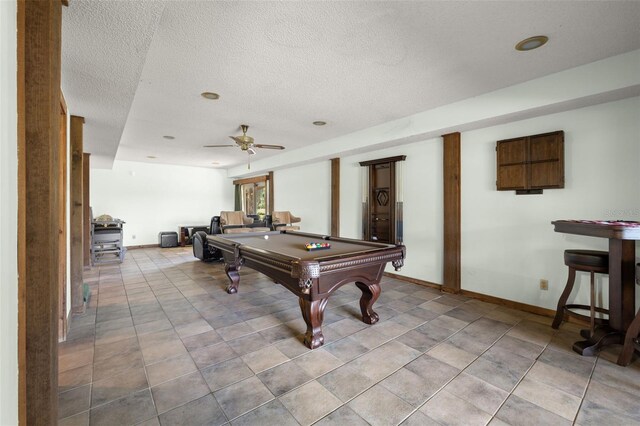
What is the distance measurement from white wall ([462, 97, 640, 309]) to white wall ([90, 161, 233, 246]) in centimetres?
836

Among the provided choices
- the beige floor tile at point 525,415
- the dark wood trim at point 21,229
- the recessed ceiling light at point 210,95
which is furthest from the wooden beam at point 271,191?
the dark wood trim at point 21,229

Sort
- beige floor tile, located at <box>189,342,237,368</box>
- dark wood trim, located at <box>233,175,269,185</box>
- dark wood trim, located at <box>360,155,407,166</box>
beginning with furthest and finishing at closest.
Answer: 1. dark wood trim, located at <box>233,175,269,185</box>
2. dark wood trim, located at <box>360,155,407,166</box>
3. beige floor tile, located at <box>189,342,237,368</box>

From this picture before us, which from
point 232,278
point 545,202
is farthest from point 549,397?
point 232,278

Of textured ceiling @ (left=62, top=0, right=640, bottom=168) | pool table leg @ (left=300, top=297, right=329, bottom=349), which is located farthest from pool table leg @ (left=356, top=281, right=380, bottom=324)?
textured ceiling @ (left=62, top=0, right=640, bottom=168)

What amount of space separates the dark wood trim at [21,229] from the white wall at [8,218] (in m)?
0.02

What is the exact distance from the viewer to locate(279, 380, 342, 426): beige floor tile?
1.69 metres

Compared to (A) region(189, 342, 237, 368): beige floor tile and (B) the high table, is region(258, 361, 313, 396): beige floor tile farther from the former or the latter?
(B) the high table

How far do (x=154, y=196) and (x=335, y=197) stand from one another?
6.16 meters

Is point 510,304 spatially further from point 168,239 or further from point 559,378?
point 168,239

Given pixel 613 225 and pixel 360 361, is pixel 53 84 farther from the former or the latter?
pixel 613 225

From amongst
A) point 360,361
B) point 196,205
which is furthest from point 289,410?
point 196,205

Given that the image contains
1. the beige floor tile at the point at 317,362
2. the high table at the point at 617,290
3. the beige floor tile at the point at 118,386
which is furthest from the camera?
the high table at the point at 617,290

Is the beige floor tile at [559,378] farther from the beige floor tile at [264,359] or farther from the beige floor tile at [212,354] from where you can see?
the beige floor tile at [212,354]

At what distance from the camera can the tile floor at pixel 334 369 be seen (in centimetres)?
172
